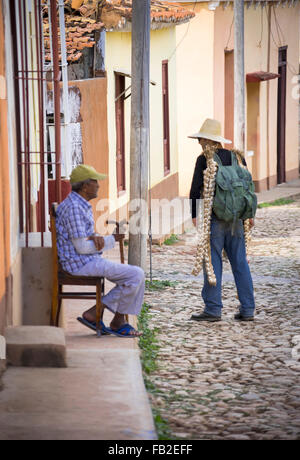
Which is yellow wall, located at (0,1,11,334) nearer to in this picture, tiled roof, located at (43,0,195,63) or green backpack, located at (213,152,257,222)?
green backpack, located at (213,152,257,222)

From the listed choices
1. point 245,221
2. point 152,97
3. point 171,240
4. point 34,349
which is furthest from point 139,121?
point 152,97

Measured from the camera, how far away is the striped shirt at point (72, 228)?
7.21 meters

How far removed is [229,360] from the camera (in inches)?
296

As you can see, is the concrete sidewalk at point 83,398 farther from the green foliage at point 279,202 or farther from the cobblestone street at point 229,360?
the green foliage at point 279,202

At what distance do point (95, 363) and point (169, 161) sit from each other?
462 inches

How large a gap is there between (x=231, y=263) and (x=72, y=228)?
1989 millimetres

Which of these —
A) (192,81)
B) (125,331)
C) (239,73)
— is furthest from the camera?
(192,81)

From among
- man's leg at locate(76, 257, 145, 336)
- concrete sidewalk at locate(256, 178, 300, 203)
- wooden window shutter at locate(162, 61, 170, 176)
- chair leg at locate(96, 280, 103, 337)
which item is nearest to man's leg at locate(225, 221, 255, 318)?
man's leg at locate(76, 257, 145, 336)

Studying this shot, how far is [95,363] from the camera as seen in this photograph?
674 cm

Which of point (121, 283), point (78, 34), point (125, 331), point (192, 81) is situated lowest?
point (125, 331)

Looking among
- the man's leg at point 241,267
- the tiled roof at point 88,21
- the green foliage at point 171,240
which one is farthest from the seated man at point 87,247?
the green foliage at point 171,240

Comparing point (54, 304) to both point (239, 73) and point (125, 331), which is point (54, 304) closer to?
point (125, 331)

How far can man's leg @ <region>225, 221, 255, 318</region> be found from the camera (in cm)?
859
